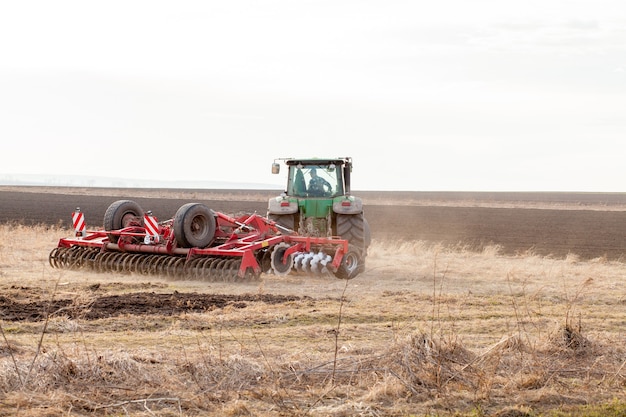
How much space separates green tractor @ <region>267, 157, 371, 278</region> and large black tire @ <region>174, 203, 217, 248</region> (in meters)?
1.92

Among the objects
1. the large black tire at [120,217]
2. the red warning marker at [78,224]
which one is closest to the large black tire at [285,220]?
the large black tire at [120,217]

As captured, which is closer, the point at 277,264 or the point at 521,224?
the point at 277,264

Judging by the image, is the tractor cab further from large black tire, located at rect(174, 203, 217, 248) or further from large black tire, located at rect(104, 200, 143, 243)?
large black tire, located at rect(104, 200, 143, 243)

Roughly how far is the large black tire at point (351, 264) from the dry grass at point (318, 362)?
304 cm

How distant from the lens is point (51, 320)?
9.70 m

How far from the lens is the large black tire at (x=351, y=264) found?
51.8 ft

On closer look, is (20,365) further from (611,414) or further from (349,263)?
(349,263)

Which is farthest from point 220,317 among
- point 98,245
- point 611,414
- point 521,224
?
point 521,224

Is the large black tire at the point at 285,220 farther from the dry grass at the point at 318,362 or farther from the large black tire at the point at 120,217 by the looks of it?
the dry grass at the point at 318,362

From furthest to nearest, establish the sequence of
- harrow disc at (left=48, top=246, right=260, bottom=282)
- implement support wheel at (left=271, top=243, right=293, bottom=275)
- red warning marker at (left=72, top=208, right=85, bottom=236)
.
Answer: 1. red warning marker at (left=72, top=208, right=85, bottom=236)
2. implement support wheel at (left=271, top=243, right=293, bottom=275)
3. harrow disc at (left=48, top=246, right=260, bottom=282)

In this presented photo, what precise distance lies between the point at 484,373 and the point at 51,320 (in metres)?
5.14

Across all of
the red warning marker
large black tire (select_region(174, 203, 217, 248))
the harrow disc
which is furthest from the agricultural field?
the red warning marker

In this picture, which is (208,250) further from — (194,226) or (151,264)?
(151,264)

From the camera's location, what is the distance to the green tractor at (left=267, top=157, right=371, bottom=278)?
1708 centimetres
